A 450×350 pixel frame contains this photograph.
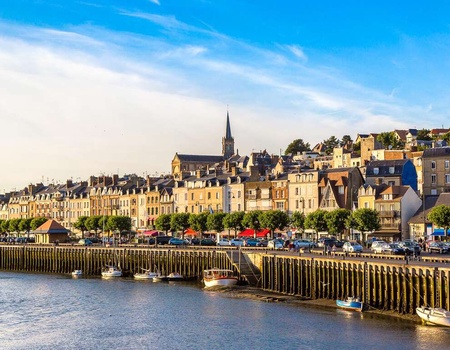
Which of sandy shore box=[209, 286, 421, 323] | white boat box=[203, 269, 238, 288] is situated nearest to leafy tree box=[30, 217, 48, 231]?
white boat box=[203, 269, 238, 288]

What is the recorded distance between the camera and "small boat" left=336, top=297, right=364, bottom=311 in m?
61.5

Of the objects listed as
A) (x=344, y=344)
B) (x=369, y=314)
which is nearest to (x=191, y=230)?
(x=369, y=314)

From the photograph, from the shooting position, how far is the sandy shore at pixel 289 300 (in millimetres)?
57978

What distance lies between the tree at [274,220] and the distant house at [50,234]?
1198 inches

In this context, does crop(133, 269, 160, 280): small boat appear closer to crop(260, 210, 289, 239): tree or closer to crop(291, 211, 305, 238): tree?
crop(260, 210, 289, 239): tree

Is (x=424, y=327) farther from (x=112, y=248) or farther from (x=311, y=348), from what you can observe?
(x=112, y=248)

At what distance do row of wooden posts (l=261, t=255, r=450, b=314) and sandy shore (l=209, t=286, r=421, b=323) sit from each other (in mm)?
676

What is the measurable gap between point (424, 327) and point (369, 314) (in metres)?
7.22

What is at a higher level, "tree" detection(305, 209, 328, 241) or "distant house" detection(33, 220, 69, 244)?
"tree" detection(305, 209, 328, 241)

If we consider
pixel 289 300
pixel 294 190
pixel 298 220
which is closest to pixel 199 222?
pixel 294 190

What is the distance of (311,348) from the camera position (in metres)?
49.9

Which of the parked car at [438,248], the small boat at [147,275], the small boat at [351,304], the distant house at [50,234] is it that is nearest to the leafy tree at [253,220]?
the distant house at [50,234]

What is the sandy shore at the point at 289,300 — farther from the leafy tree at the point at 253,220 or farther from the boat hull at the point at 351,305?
the leafy tree at the point at 253,220

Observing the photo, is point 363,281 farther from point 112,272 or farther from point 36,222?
point 36,222
